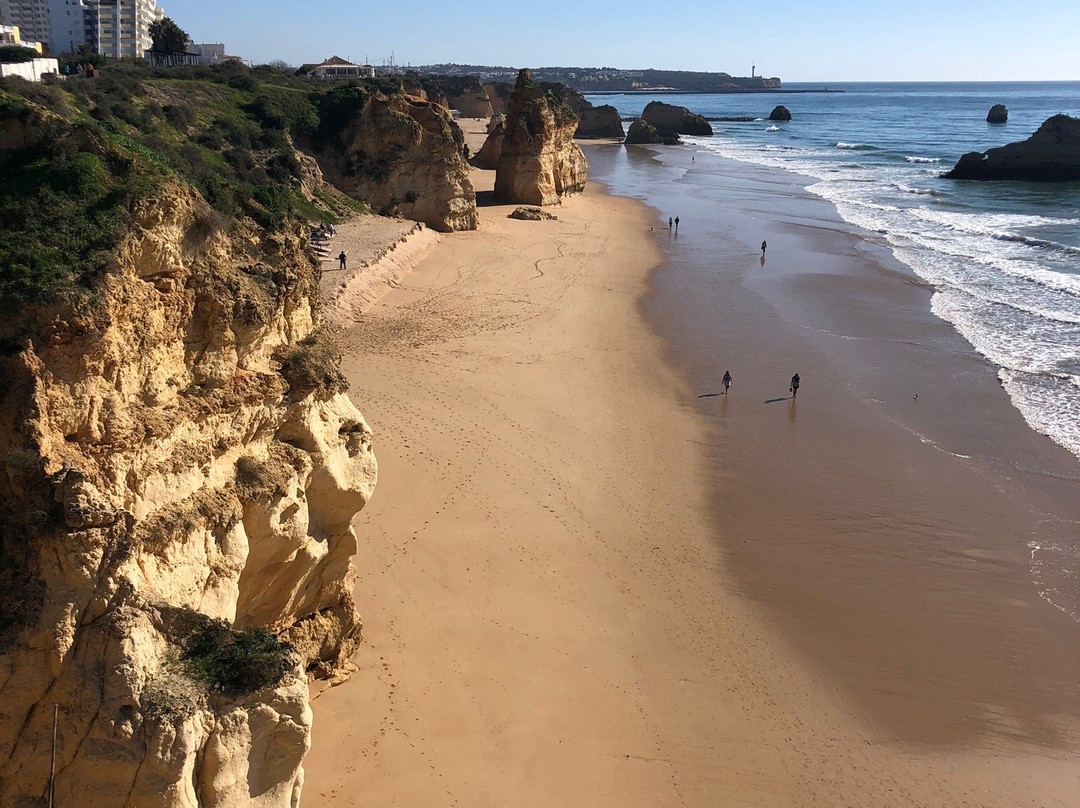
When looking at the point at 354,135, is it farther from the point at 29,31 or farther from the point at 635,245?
the point at 29,31

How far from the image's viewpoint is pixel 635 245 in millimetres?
43406

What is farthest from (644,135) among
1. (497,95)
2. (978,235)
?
(978,235)

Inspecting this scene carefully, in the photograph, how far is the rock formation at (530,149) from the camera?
5062 cm

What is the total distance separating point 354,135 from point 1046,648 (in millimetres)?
37321

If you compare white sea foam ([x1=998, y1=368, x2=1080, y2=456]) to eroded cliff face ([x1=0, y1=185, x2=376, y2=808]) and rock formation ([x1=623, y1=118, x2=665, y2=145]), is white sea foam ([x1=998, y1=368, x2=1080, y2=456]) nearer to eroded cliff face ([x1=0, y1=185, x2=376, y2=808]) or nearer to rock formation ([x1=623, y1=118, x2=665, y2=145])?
eroded cliff face ([x1=0, y1=185, x2=376, y2=808])

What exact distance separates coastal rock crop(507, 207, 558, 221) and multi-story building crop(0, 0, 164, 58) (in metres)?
57.3

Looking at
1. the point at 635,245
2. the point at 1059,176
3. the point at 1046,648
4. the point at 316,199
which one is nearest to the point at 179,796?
the point at 1046,648

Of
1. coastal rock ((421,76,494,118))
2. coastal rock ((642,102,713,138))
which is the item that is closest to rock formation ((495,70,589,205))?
coastal rock ((421,76,494,118))

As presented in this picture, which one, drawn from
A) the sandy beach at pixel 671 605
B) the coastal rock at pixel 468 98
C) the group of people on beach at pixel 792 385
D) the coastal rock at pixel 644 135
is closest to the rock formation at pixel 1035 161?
the coastal rock at pixel 644 135

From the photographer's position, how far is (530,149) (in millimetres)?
50625

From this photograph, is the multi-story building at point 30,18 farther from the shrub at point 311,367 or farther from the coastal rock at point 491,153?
the shrub at point 311,367

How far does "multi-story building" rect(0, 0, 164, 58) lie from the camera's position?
85562 millimetres

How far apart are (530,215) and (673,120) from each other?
8127 cm

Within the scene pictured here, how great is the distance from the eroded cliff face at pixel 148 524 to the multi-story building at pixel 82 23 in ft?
292
